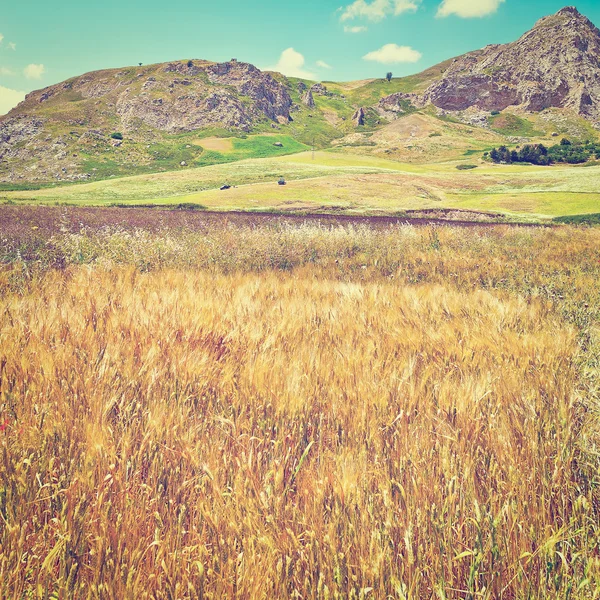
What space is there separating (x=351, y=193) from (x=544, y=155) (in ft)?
274

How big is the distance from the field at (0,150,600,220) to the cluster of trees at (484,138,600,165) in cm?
3761

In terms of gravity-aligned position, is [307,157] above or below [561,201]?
above

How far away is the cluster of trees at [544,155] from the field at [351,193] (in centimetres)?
3761

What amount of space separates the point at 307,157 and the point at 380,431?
103 metres

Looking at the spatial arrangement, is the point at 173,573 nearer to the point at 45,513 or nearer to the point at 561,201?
the point at 45,513

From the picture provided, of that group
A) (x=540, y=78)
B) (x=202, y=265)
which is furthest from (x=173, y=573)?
(x=540, y=78)

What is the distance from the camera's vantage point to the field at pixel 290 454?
3.94ft

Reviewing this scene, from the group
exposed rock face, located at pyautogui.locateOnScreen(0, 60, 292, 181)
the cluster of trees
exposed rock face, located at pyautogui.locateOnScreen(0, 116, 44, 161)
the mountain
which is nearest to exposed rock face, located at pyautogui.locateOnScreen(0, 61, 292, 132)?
exposed rock face, located at pyautogui.locateOnScreen(0, 60, 292, 181)

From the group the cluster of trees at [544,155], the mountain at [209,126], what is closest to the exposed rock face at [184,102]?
the mountain at [209,126]

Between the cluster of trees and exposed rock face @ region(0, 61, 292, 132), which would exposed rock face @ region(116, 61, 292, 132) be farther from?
the cluster of trees

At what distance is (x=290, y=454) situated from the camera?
1.80 m

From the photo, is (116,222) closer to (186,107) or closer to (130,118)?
(130,118)

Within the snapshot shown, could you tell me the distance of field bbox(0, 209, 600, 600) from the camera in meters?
1.20

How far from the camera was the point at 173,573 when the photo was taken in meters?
1.17
